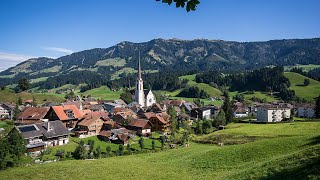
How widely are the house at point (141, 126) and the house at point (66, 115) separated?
13.8 metres

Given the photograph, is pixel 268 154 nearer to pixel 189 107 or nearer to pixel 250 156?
pixel 250 156

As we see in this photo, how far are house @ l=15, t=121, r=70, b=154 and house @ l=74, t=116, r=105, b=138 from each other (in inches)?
295

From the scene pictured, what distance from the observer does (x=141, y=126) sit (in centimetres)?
7819

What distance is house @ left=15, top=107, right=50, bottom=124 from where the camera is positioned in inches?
2967

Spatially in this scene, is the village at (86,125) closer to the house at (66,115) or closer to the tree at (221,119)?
the house at (66,115)

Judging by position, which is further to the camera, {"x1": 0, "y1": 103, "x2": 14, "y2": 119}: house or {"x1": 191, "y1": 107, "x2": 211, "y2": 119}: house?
{"x1": 191, "y1": 107, "x2": 211, "y2": 119}: house

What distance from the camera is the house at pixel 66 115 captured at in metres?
75.5

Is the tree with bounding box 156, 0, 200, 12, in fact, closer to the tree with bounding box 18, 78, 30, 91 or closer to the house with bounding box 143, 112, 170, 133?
the house with bounding box 143, 112, 170, 133

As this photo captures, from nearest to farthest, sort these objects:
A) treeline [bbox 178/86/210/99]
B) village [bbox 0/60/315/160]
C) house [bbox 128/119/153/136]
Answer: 1. village [bbox 0/60/315/160]
2. house [bbox 128/119/153/136]
3. treeline [bbox 178/86/210/99]

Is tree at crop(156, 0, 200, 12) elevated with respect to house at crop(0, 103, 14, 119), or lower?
elevated

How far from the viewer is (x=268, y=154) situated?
35750 millimetres

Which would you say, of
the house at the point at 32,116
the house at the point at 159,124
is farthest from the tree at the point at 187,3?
the house at the point at 159,124

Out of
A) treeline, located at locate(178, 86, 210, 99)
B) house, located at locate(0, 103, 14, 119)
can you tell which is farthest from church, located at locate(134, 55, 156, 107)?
treeline, located at locate(178, 86, 210, 99)

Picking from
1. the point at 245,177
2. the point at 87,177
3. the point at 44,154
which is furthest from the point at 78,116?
the point at 245,177
